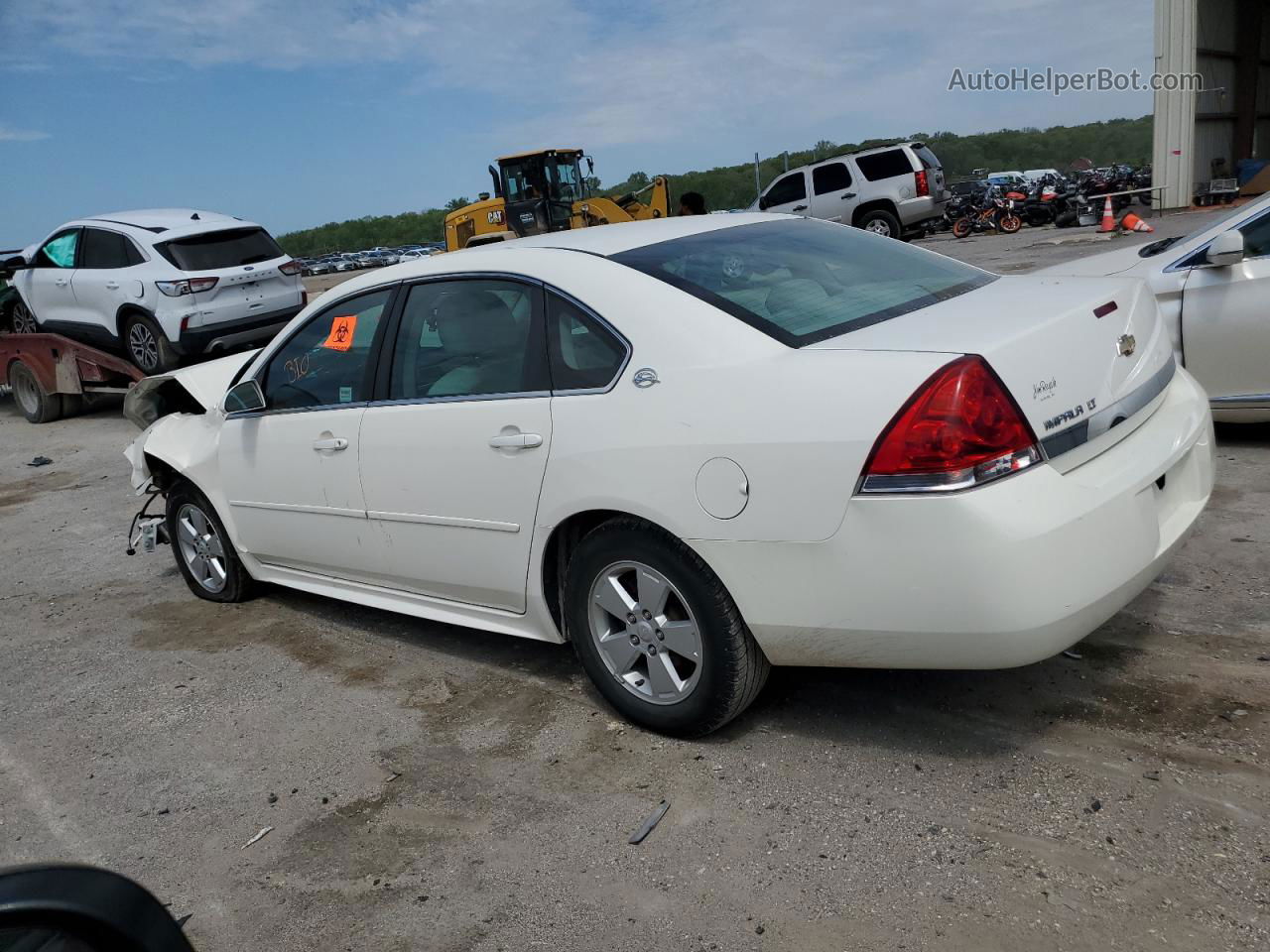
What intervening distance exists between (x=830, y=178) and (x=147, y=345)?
16.5m

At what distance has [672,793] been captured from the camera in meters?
3.26

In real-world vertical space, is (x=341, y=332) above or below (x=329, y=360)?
above

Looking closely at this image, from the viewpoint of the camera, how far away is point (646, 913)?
8.98 ft

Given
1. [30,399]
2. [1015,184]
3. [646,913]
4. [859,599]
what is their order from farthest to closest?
[1015,184], [30,399], [859,599], [646,913]

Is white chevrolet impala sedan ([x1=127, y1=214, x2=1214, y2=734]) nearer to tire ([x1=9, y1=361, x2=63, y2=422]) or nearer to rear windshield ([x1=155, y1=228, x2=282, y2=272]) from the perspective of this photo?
rear windshield ([x1=155, y1=228, x2=282, y2=272])

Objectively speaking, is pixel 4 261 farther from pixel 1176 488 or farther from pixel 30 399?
pixel 1176 488

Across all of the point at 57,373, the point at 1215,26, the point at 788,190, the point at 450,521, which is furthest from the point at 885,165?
the point at 450,521

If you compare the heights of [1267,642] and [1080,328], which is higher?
[1080,328]

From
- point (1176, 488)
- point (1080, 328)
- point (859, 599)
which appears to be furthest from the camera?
point (1176, 488)

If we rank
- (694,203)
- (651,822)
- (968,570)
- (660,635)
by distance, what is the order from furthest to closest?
(694,203) → (660,635) → (651,822) → (968,570)

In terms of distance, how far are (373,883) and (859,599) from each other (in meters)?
1.54

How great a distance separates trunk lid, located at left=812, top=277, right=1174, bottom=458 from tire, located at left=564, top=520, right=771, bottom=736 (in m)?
0.79

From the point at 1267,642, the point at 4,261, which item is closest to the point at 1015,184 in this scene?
the point at 4,261

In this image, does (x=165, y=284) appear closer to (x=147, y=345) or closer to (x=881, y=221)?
(x=147, y=345)
